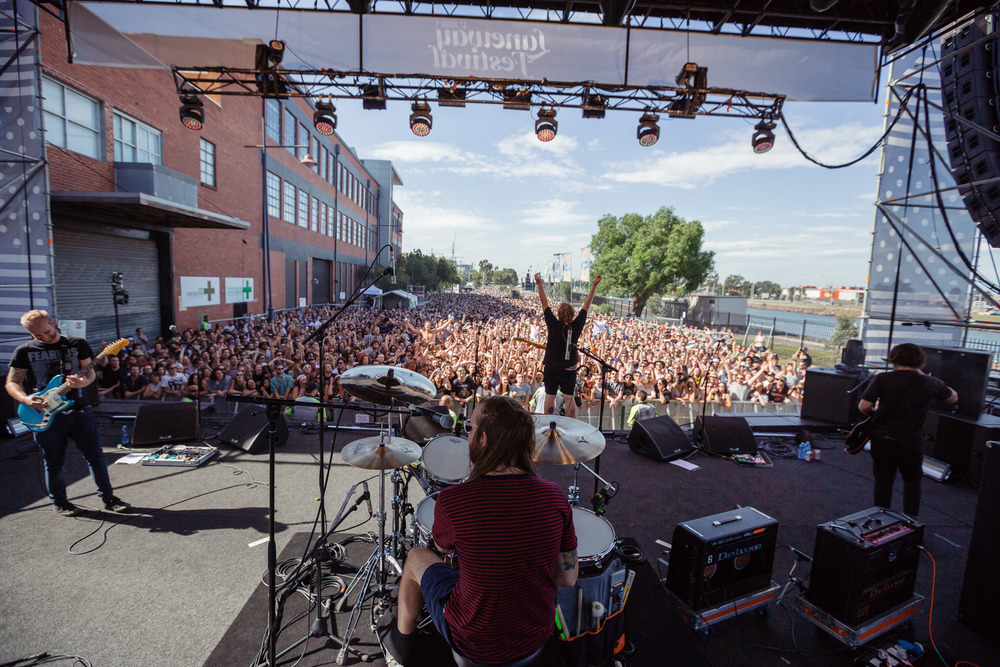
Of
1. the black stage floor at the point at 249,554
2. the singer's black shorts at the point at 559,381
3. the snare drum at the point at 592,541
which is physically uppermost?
the singer's black shorts at the point at 559,381

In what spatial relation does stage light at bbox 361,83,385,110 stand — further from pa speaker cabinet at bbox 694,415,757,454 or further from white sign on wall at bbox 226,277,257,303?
white sign on wall at bbox 226,277,257,303

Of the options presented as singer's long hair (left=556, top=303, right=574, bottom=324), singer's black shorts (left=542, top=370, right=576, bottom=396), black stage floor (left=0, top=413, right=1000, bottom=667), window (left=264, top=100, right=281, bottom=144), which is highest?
window (left=264, top=100, right=281, bottom=144)

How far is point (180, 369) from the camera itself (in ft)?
24.2

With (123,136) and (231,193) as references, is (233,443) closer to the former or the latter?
(123,136)

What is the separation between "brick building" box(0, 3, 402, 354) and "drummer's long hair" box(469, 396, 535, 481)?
7880mm

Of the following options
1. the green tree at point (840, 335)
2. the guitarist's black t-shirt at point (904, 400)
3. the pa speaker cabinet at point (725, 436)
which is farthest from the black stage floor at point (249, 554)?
the green tree at point (840, 335)

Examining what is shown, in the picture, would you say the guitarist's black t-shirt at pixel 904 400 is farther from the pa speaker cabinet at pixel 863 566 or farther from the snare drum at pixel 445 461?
the snare drum at pixel 445 461

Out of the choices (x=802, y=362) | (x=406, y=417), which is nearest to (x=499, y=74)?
(x=406, y=417)

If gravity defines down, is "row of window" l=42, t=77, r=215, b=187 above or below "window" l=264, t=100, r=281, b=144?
below

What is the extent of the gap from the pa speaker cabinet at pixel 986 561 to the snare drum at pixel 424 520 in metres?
3.09

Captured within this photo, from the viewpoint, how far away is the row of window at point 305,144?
1926 centimetres

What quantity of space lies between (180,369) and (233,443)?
3.31m

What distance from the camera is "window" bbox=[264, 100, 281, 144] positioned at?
62.0 feet

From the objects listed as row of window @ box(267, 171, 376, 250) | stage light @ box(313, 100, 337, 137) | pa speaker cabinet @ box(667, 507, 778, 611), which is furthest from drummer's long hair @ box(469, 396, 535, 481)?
row of window @ box(267, 171, 376, 250)
